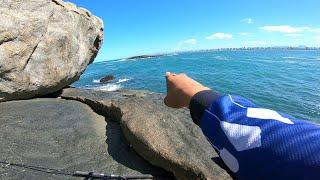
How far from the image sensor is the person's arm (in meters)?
1.25

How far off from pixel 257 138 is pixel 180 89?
0.49 meters

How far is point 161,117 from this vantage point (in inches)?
325

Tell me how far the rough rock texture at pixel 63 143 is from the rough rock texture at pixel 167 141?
0.36 metres

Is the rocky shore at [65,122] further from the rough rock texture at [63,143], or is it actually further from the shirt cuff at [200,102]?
the shirt cuff at [200,102]

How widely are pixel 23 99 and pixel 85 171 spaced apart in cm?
566

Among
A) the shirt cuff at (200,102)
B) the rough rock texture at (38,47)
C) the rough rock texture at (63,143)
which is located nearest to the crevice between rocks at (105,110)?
the rough rock texture at (63,143)

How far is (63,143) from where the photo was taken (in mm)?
8031

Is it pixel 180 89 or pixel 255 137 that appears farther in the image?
pixel 180 89

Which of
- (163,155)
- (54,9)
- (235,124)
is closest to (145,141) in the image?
(163,155)

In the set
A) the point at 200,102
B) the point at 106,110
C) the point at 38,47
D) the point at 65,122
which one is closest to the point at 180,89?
the point at 200,102

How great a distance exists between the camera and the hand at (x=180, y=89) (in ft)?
5.66

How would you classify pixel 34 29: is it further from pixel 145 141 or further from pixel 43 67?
pixel 145 141

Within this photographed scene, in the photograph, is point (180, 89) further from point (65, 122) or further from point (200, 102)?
point (65, 122)

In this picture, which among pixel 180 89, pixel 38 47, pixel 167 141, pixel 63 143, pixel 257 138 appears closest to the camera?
pixel 257 138
